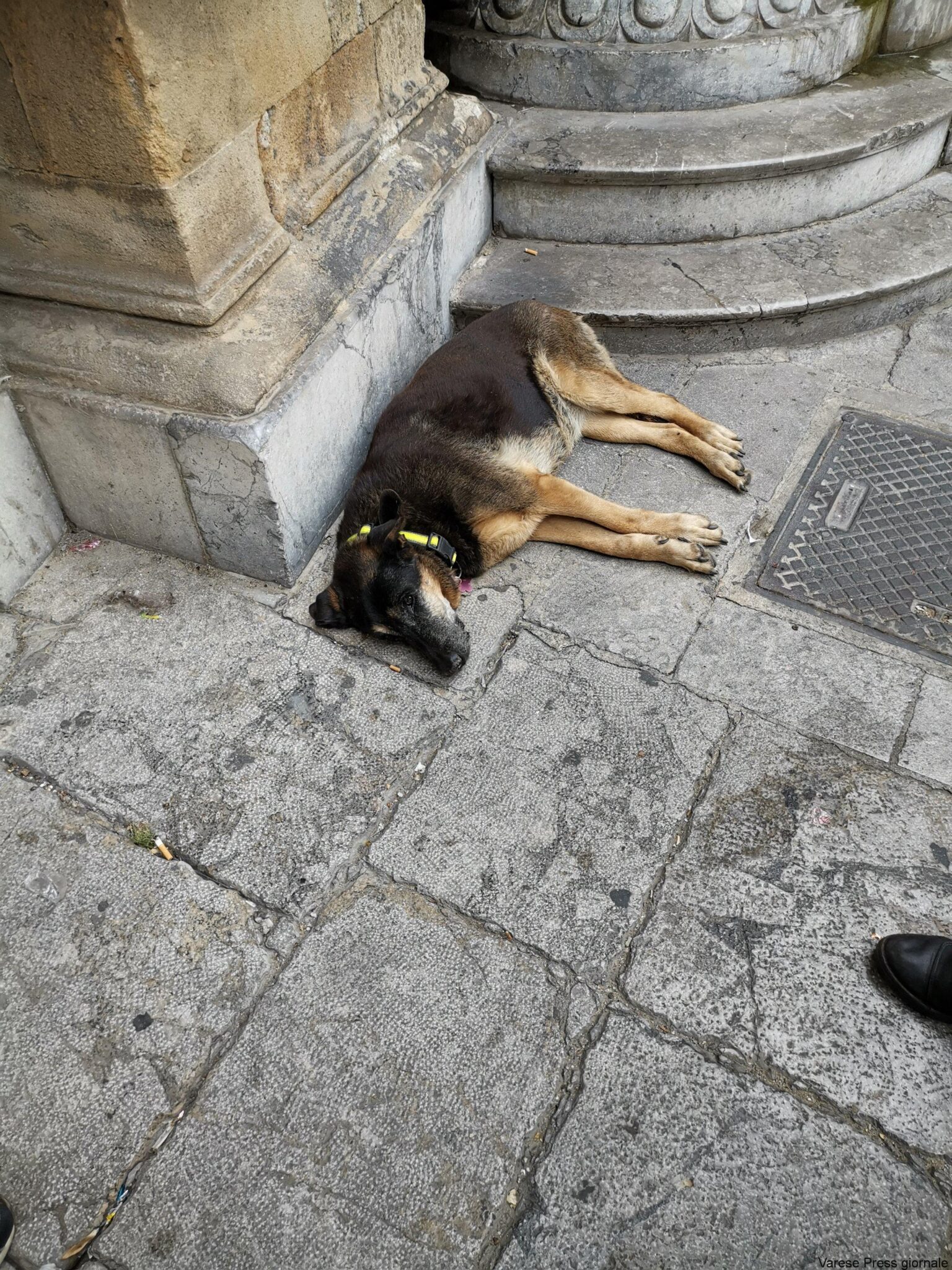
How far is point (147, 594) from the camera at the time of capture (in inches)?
135

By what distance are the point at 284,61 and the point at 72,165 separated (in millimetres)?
943

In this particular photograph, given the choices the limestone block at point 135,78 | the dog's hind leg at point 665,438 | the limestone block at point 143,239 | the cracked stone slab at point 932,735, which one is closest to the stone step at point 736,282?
the dog's hind leg at point 665,438

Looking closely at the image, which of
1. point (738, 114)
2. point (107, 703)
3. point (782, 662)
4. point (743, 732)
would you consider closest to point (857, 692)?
point (782, 662)

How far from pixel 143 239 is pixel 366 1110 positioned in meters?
2.77

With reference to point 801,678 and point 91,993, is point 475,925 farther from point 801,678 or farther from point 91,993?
point 801,678

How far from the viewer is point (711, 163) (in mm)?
4223

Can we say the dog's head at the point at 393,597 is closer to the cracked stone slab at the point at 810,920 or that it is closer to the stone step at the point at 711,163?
the cracked stone slab at the point at 810,920

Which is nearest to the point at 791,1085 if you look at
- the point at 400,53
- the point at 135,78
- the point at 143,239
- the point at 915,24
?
the point at 143,239

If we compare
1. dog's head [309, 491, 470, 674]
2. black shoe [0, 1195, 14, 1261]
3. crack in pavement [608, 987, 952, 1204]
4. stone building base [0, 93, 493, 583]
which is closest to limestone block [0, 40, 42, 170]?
stone building base [0, 93, 493, 583]

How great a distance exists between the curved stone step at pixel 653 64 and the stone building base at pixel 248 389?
1064 mm

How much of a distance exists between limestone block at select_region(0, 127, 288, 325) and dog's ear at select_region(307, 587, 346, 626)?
1069 millimetres

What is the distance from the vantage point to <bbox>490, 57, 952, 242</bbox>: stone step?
14.1 ft

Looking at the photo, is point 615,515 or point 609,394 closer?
point 615,515

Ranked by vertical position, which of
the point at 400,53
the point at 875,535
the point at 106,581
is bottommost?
the point at 875,535
